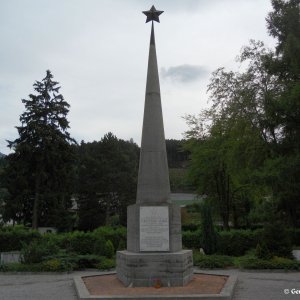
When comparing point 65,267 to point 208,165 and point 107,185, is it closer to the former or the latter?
point 208,165

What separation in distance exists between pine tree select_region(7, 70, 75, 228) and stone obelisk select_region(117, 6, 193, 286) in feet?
95.5

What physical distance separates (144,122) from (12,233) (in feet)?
58.0

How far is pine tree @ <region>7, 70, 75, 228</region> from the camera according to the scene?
4022cm

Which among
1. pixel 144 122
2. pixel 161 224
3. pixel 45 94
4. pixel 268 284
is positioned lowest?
pixel 268 284

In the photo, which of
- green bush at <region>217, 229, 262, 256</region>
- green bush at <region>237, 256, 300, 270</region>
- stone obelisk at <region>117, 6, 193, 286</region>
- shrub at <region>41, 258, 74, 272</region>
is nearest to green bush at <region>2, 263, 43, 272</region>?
shrub at <region>41, 258, 74, 272</region>

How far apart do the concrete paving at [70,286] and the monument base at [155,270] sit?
143 cm

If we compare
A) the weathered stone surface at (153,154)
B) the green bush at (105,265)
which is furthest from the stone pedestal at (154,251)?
the green bush at (105,265)

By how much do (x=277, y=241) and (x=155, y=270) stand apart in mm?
7553

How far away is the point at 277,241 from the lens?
677 inches

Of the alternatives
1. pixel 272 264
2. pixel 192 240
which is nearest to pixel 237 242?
pixel 192 240

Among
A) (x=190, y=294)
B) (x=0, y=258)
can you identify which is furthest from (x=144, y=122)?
(x=0, y=258)

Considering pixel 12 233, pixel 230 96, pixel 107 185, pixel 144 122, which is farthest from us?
pixel 107 185

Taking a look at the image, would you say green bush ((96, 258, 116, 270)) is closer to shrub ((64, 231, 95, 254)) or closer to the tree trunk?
shrub ((64, 231, 95, 254))

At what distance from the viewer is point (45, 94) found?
42.8m
